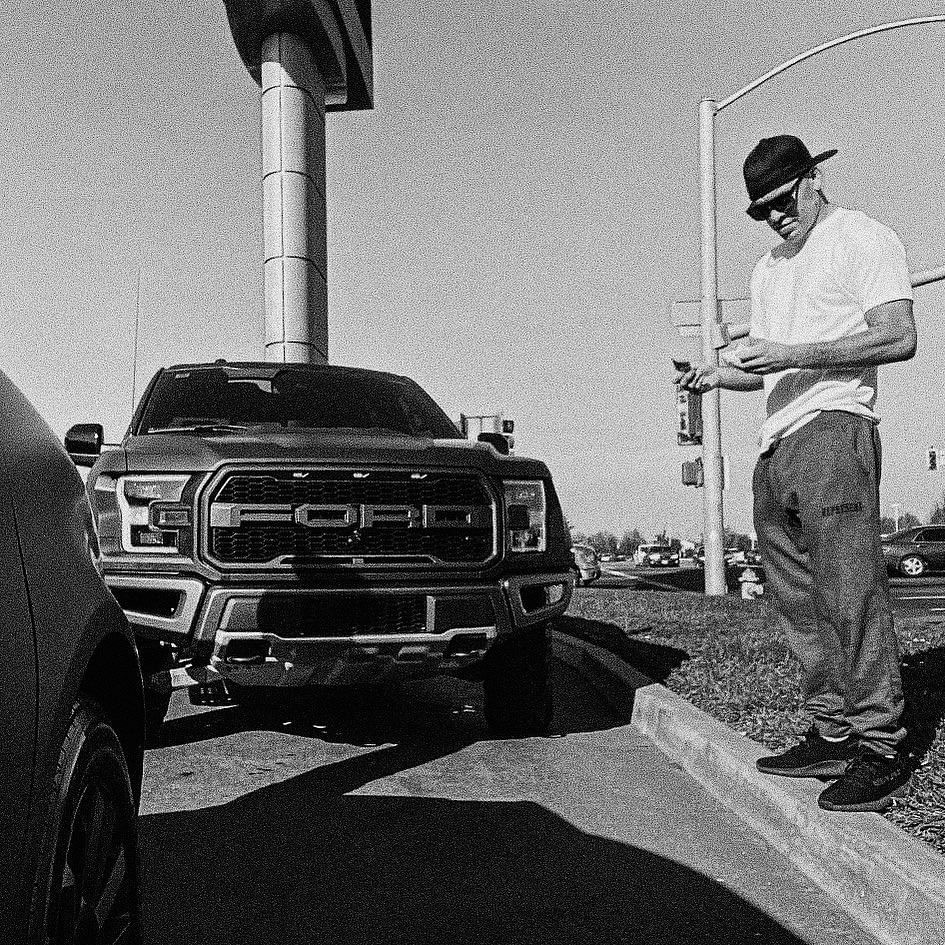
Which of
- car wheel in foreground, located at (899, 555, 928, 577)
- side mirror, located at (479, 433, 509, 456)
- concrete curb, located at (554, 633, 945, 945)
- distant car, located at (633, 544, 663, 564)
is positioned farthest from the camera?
distant car, located at (633, 544, 663, 564)

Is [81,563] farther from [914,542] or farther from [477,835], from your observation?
[914,542]

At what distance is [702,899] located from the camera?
335cm

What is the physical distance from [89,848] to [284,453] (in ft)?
9.94

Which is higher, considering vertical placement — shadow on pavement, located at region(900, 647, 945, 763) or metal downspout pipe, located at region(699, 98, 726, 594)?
metal downspout pipe, located at region(699, 98, 726, 594)

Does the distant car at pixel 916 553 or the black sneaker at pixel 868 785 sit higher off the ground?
the black sneaker at pixel 868 785

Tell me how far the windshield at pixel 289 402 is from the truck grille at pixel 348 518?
1086mm

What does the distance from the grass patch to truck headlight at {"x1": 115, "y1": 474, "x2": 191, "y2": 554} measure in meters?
2.67

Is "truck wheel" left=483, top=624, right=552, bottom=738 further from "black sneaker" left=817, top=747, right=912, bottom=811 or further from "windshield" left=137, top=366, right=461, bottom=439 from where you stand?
"black sneaker" left=817, top=747, right=912, bottom=811

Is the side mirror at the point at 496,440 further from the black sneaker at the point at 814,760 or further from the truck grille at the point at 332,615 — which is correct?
the black sneaker at the point at 814,760

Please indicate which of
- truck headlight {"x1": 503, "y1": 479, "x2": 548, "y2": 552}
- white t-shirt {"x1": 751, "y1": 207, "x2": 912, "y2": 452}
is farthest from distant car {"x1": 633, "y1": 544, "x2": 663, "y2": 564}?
white t-shirt {"x1": 751, "y1": 207, "x2": 912, "y2": 452}

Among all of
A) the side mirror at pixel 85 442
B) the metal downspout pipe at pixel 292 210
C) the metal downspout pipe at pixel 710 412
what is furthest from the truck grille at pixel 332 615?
the metal downspout pipe at pixel 292 210

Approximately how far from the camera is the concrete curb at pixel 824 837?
2951 mm

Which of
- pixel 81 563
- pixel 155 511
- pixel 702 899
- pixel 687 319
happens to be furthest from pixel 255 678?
pixel 687 319

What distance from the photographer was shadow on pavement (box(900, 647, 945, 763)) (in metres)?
4.67
